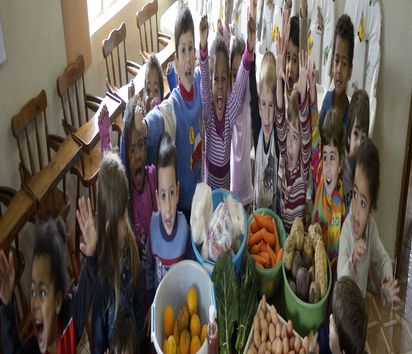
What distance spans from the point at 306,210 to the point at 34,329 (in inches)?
51.5

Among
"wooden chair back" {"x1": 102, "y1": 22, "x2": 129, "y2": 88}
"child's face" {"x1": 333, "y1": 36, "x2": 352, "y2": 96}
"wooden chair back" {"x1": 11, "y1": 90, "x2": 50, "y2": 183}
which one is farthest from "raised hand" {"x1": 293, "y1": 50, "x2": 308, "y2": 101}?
"wooden chair back" {"x1": 102, "y1": 22, "x2": 129, "y2": 88}

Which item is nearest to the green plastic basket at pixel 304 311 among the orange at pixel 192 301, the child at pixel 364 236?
the child at pixel 364 236

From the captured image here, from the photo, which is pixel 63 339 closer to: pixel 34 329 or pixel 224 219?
pixel 34 329

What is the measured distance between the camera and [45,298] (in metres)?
1.61

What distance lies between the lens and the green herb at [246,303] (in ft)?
7.00

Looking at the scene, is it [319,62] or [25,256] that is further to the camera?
[319,62]

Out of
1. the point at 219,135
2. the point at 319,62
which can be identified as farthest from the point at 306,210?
the point at 319,62

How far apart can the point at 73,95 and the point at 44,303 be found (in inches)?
90.2

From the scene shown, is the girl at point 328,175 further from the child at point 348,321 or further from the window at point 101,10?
the window at point 101,10

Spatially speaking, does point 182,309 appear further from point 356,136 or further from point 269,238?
point 356,136

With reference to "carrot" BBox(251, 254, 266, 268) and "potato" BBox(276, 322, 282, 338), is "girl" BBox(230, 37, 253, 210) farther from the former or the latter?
"potato" BBox(276, 322, 282, 338)

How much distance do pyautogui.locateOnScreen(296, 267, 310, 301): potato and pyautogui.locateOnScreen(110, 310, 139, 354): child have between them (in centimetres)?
60

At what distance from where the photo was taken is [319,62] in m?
3.23

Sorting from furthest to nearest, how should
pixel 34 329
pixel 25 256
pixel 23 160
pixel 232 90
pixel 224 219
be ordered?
pixel 23 160 → pixel 25 256 → pixel 232 90 → pixel 224 219 → pixel 34 329
